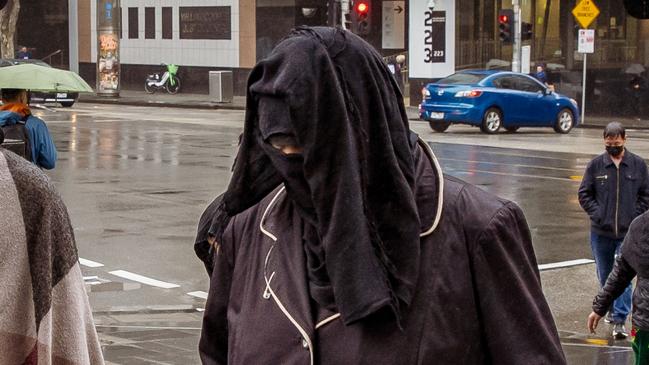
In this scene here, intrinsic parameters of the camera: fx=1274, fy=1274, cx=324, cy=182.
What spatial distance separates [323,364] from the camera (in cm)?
262

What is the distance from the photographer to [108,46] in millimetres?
47562

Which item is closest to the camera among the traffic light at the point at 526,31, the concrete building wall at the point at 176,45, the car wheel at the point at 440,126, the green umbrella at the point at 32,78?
the green umbrella at the point at 32,78

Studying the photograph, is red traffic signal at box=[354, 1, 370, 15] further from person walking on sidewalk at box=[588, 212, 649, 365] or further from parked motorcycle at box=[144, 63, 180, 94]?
person walking on sidewalk at box=[588, 212, 649, 365]

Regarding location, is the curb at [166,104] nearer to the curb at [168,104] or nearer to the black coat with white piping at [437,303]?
the curb at [168,104]

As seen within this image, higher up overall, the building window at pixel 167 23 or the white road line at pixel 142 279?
the building window at pixel 167 23

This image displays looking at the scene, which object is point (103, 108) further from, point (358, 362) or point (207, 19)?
point (358, 362)

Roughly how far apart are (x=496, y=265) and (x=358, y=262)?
32cm

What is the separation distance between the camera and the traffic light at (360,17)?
108 ft

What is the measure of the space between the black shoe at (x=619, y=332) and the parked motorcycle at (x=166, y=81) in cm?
3992

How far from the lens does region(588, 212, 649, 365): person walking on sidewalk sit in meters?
6.82

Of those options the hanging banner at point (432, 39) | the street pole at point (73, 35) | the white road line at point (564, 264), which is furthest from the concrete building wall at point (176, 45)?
the white road line at point (564, 264)

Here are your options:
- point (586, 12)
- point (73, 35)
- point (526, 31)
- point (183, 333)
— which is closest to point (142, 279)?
point (183, 333)

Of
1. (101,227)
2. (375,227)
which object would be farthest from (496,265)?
(101,227)

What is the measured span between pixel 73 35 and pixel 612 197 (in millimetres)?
46514
